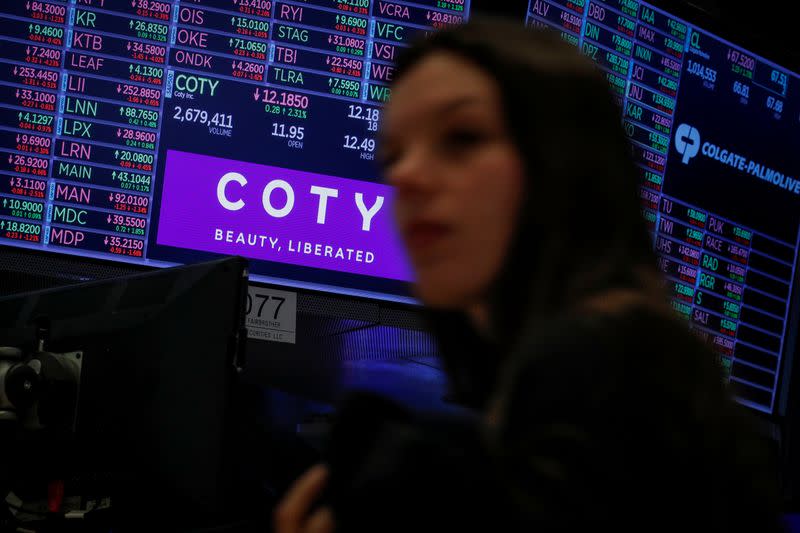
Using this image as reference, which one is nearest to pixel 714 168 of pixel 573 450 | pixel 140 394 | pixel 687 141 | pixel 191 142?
pixel 687 141

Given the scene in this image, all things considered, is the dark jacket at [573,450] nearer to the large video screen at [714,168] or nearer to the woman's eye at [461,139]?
the woman's eye at [461,139]

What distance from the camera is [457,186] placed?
84 centimetres

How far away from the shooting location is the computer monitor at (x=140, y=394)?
157 cm

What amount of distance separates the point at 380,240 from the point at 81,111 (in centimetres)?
80

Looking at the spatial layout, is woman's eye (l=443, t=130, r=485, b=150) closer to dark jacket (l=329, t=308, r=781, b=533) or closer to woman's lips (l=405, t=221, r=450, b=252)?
woman's lips (l=405, t=221, r=450, b=252)

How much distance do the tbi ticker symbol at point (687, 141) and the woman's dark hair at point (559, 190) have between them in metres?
2.07

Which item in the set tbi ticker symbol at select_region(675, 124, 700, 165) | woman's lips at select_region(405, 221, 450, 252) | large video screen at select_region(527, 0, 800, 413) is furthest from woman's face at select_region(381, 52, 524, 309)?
tbi ticker symbol at select_region(675, 124, 700, 165)

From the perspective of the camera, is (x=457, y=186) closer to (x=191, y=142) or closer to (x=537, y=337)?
(x=537, y=337)

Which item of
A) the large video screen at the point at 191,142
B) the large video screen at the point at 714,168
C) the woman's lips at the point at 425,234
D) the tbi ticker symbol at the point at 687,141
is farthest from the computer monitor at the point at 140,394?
the tbi ticker symbol at the point at 687,141

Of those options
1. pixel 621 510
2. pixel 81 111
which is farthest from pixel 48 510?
pixel 621 510

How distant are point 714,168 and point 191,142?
1.46 meters

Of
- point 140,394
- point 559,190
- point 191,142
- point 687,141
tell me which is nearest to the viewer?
point 559,190

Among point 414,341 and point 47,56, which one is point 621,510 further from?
point 47,56

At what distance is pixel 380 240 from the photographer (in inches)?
98.7
